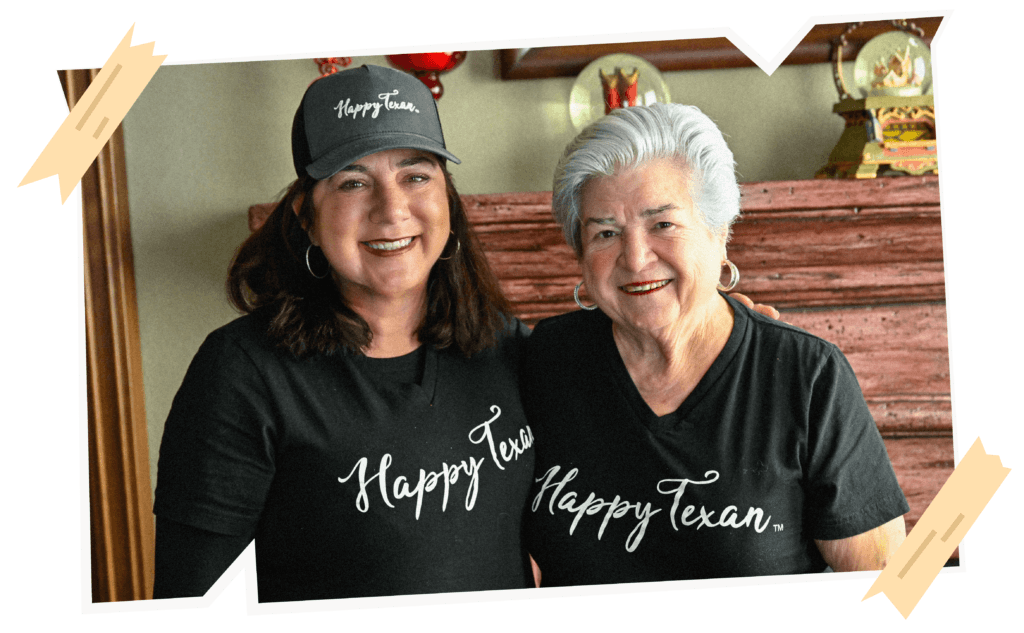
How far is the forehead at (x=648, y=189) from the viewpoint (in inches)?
44.9

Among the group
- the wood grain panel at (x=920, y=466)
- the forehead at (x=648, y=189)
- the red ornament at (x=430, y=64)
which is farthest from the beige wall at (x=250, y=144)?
the wood grain panel at (x=920, y=466)

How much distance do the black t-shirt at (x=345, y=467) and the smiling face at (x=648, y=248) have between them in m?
0.25

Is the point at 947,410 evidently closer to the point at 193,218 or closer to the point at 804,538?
the point at 804,538

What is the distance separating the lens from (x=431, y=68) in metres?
1.21

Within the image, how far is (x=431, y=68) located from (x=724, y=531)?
852 mm

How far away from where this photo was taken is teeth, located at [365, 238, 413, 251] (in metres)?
1.13

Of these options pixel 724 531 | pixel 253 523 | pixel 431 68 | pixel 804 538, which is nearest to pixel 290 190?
pixel 431 68

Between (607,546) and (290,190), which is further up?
(290,190)

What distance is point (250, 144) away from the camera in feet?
3.97

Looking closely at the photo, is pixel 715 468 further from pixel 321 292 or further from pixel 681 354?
pixel 321 292

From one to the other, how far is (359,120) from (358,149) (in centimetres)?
5

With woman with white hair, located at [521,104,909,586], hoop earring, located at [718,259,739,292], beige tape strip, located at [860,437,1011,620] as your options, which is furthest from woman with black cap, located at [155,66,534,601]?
beige tape strip, located at [860,437,1011,620]

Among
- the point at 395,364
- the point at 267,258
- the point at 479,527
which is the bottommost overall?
the point at 479,527

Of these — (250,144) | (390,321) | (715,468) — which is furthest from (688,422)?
(250,144)
